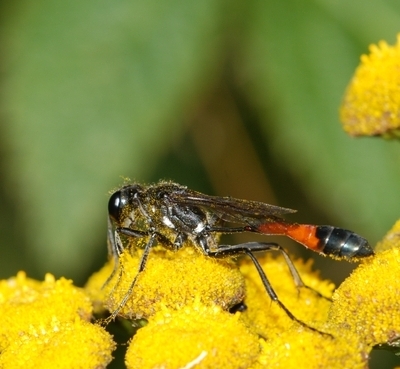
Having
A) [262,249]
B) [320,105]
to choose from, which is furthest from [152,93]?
[262,249]

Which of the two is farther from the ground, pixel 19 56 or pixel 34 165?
pixel 19 56

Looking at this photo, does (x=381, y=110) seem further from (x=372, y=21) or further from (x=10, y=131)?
(x=10, y=131)

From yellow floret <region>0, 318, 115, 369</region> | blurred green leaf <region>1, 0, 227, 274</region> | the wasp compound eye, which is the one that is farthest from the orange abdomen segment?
blurred green leaf <region>1, 0, 227, 274</region>

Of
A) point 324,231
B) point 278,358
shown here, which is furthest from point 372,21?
point 278,358

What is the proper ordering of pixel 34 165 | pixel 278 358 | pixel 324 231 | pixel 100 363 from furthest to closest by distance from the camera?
pixel 34 165 < pixel 324 231 < pixel 100 363 < pixel 278 358

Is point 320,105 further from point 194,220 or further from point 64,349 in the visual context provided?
point 64,349

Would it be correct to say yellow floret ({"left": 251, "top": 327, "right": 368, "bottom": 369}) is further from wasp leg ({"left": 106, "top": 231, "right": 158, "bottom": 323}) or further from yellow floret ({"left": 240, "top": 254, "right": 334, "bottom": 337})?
wasp leg ({"left": 106, "top": 231, "right": 158, "bottom": 323})
